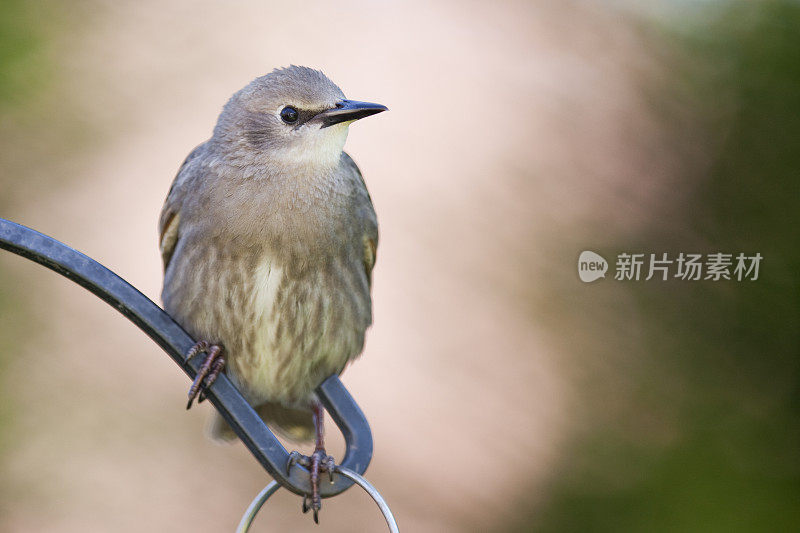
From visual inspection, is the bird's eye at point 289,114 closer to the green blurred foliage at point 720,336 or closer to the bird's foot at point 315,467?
the bird's foot at point 315,467

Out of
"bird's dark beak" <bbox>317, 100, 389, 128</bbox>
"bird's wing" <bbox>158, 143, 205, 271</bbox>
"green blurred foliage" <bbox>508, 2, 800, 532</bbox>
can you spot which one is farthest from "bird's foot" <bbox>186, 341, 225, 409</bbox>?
"green blurred foliage" <bbox>508, 2, 800, 532</bbox>

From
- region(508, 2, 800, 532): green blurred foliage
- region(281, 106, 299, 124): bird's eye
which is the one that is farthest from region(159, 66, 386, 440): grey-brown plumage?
region(508, 2, 800, 532): green blurred foliage

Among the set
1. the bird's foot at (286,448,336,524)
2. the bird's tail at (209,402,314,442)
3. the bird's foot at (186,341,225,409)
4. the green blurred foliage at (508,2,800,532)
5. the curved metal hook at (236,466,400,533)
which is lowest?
the curved metal hook at (236,466,400,533)

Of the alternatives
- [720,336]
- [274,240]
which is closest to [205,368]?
[274,240]

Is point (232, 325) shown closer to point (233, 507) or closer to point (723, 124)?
point (233, 507)

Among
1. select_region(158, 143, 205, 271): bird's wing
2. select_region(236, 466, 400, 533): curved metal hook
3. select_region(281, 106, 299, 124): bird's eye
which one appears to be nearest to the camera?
select_region(236, 466, 400, 533): curved metal hook

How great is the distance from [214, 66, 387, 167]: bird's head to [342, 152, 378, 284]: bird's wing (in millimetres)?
169

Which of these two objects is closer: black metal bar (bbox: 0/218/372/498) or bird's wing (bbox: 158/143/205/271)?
black metal bar (bbox: 0/218/372/498)

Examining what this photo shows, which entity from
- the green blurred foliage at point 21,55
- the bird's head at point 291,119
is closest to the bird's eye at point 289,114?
the bird's head at point 291,119

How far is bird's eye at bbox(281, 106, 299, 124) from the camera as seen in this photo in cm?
215

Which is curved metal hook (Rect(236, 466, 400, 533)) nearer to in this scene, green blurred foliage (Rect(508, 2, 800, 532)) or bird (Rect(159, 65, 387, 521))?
bird (Rect(159, 65, 387, 521))

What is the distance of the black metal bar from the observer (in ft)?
5.36

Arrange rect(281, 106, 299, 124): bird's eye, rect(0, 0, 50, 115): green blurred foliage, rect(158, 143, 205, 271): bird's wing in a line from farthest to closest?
rect(0, 0, 50, 115): green blurred foliage < rect(158, 143, 205, 271): bird's wing < rect(281, 106, 299, 124): bird's eye

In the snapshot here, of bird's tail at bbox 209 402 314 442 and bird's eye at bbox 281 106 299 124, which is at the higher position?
bird's eye at bbox 281 106 299 124
